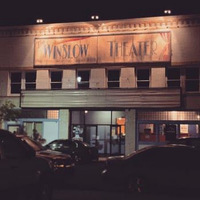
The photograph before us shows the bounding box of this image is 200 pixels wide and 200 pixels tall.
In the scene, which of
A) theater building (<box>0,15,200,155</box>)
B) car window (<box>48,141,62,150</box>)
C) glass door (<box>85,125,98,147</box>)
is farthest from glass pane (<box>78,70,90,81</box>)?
car window (<box>48,141,62,150</box>)

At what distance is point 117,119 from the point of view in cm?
3009

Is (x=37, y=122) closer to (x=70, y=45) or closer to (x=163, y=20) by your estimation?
(x=70, y=45)

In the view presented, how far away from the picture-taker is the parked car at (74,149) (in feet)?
78.2

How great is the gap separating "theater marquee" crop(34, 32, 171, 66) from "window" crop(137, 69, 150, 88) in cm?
109

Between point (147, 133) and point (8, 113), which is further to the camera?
point (8, 113)

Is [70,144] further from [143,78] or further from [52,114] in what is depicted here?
[143,78]

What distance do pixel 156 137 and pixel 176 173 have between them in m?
16.3

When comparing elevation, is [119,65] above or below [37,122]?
above

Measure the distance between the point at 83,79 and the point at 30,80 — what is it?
395 cm

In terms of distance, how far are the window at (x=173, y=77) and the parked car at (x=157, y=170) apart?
614 inches

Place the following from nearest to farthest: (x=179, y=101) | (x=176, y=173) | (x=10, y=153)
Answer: (x=10, y=153) < (x=176, y=173) < (x=179, y=101)

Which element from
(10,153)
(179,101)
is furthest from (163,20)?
(10,153)

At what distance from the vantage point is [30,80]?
3111 cm

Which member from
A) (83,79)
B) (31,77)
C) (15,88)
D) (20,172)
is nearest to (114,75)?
(83,79)
